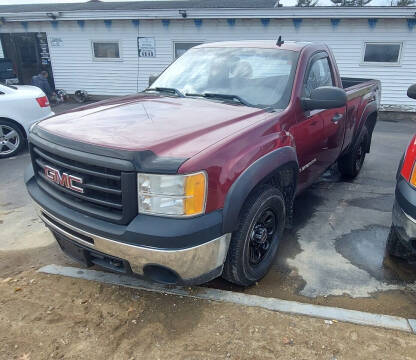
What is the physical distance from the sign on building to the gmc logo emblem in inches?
428

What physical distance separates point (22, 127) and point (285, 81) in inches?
220

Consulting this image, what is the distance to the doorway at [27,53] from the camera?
1408cm

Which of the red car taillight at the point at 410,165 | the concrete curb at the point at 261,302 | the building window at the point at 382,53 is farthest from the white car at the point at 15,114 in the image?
the building window at the point at 382,53

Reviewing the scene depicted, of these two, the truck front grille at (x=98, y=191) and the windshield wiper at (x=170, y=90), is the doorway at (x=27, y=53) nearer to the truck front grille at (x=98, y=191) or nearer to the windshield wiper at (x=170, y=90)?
the windshield wiper at (x=170, y=90)

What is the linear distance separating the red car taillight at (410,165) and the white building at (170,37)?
9.14 meters

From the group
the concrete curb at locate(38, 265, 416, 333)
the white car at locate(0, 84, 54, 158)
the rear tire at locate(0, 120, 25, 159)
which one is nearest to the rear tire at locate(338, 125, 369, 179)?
the concrete curb at locate(38, 265, 416, 333)

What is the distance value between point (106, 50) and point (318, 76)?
Answer: 1099 cm

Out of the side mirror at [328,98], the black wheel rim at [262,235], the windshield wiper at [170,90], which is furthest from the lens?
the windshield wiper at [170,90]

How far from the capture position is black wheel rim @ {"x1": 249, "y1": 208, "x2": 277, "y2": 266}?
2742mm

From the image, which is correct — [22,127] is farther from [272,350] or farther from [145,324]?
[272,350]

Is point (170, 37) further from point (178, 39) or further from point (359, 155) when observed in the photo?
point (359, 155)

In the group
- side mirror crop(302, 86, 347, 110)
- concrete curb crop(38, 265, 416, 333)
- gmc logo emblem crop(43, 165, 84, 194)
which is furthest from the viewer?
side mirror crop(302, 86, 347, 110)

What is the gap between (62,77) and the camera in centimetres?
1365

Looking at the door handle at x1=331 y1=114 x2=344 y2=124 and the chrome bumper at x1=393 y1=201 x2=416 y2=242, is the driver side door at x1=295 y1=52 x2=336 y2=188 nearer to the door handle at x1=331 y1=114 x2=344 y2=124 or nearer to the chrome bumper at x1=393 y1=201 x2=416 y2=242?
the door handle at x1=331 y1=114 x2=344 y2=124
